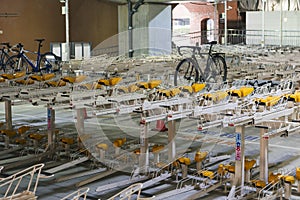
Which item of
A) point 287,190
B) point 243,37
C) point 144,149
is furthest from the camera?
point 243,37

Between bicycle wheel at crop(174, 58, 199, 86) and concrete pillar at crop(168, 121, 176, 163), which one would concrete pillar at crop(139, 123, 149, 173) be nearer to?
concrete pillar at crop(168, 121, 176, 163)

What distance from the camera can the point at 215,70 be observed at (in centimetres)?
1087

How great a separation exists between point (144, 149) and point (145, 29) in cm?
1092

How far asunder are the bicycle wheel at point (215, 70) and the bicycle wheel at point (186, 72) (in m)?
0.27

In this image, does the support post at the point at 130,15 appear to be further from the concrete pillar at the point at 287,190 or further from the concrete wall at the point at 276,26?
the concrete pillar at the point at 287,190

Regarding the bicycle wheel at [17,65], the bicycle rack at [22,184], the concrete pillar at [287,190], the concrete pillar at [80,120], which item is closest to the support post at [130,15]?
the bicycle wheel at [17,65]

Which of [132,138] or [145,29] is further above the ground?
[145,29]

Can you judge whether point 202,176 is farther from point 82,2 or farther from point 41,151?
point 82,2

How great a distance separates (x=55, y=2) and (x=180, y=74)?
10.9 m

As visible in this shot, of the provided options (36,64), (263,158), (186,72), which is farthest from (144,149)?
(36,64)

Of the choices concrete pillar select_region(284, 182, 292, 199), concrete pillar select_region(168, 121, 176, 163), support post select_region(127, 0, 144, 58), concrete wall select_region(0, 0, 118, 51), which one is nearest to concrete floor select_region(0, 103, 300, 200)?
concrete pillar select_region(168, 121, 176, 163)

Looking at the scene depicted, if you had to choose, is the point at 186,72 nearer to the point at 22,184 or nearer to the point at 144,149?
the point at 144,149

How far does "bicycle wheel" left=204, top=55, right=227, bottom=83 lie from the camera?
10.5 m

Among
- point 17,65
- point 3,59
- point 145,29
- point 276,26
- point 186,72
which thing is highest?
point 276,26
